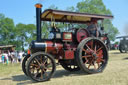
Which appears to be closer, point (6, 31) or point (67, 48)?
point (67, 48)

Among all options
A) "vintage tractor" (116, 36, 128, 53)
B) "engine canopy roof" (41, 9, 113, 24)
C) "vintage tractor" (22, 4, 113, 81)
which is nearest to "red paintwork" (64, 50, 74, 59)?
"vintage tractor" (22, 4, 113, 81)

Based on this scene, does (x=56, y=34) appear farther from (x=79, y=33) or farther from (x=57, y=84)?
(x=57, y=84)

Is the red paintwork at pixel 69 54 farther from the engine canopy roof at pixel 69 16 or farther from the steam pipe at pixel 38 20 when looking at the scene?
the engine canopy roof at pixel 69 16

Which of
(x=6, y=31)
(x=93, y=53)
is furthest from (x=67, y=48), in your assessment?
(x=6, y=31)

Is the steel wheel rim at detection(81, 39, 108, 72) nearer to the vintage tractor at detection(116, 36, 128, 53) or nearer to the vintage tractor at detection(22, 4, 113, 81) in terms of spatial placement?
the vintage tractor at detection(22, 4, 113, 81)

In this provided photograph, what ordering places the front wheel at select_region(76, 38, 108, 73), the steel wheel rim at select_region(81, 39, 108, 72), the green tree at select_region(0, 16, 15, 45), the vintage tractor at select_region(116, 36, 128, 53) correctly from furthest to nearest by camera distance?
1. the green tree at select_region(0, 16, 15, 45)
2. the vintage tractor at select_region(116, 36, 128, 53)
3. the steel wheel rim at select_region(81, 39, 108, 72)
4. the front wheel at select_region(76, 38, 108, 73)

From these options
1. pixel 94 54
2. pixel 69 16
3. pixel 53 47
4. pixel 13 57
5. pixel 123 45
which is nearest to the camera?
pixel 53 47

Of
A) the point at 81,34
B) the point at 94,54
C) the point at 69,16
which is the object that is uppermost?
the point at 69,16

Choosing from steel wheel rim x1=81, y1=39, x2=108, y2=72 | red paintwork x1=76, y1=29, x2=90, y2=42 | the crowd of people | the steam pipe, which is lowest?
the crowd of people

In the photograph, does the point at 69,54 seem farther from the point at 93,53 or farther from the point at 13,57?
the point at 13,57

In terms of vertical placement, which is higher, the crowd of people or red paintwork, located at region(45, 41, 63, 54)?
red paintwork, located at region(45, 41, 63, 54)

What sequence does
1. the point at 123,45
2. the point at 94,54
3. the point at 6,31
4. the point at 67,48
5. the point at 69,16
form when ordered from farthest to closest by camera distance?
the point at 6,31, the point at 123,45, the point at 69,16, the point at 94,54, the point at 67,48

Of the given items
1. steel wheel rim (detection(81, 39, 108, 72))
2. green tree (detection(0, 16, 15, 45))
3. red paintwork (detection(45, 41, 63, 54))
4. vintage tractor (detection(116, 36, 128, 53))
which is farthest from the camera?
green tree (detection(0, 16, 15, 45))

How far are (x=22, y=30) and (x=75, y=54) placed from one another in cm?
4899
